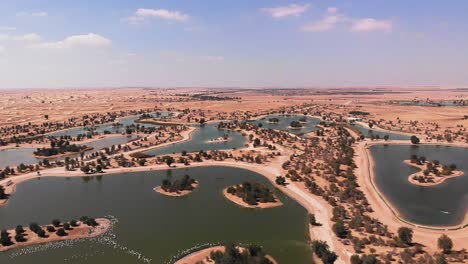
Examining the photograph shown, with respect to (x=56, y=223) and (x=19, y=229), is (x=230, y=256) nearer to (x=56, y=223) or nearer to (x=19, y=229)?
(x=56, y=223)

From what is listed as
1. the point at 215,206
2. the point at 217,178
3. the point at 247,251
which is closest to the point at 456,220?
the point at 247,251

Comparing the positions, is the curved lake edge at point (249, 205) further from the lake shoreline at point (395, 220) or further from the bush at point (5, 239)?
the bush at point (5, 239)

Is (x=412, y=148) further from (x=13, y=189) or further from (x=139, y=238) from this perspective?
(x=13, y=189)

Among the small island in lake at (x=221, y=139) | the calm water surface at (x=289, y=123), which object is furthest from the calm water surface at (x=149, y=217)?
the calm water surface at (x=289, y=123)

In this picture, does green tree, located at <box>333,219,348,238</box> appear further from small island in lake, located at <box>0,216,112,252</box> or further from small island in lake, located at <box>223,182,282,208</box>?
small island in lake, located at <box>0,216,112,252</box>

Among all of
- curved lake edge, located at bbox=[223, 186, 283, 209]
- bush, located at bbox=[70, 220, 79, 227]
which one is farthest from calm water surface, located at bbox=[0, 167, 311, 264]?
bush, located at bbox=[70, 220, 79, 227]
